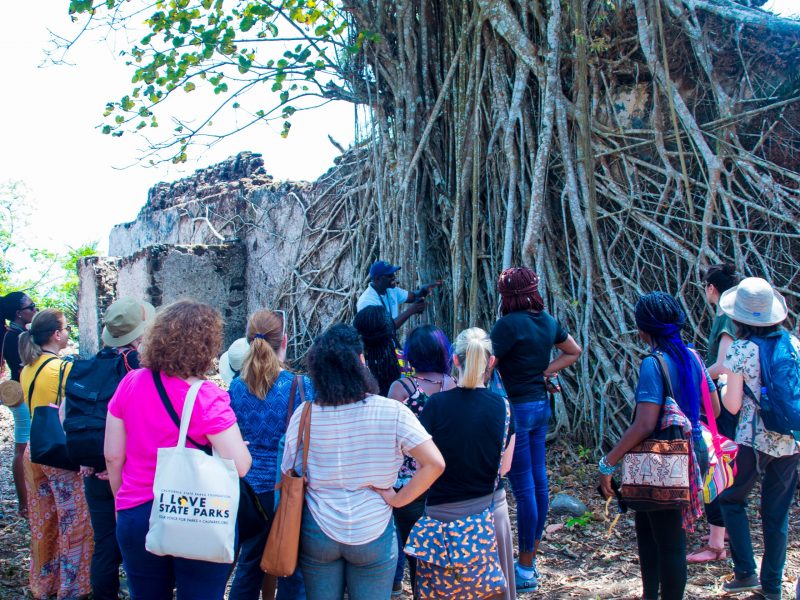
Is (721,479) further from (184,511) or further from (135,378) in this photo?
(135,378)

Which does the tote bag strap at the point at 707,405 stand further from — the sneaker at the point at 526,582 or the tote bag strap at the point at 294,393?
the tote bag strap at the point at 294,393

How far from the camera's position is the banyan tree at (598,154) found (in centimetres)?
500

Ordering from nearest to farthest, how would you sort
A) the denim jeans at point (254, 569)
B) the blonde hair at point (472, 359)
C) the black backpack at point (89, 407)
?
the blonde hair at point (472, 359) → the denim jeans at point (254, 569) → the black backpack at point (89, 407)

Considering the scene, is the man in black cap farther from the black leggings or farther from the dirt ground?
the black leggings

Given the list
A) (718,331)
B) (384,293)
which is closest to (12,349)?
(384,293)

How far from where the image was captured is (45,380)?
136 inches

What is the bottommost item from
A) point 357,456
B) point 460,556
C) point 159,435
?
point 460,556

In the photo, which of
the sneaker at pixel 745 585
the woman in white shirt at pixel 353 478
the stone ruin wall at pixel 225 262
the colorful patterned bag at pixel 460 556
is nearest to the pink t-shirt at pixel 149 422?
the woman in white shirt at pixel 353 478

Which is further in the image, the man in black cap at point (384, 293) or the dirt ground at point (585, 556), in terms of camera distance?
the man in black cap at point (384, 293)

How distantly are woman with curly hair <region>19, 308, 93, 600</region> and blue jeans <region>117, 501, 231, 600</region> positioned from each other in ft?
4.53

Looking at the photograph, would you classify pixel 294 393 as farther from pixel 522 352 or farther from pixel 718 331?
pixel 718 331

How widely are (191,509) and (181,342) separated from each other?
530 mm

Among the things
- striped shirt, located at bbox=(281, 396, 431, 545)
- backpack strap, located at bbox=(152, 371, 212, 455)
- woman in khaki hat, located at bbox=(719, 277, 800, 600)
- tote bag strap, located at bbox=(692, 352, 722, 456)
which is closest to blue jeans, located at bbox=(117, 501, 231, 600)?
backpack strap, located at bbox=(152, 371, 212, 455)

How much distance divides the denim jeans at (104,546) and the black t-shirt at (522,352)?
6.11 ft
